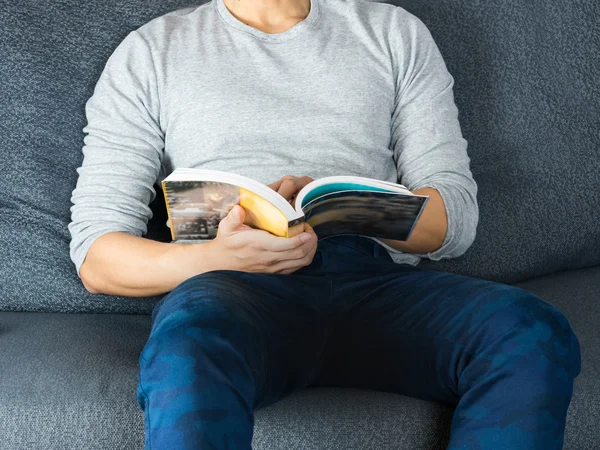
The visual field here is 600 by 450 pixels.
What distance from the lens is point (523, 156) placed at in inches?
68.7

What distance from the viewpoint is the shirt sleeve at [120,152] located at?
4.49 feet

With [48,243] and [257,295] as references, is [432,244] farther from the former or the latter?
[48,243]

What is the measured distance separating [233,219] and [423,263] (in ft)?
2.11

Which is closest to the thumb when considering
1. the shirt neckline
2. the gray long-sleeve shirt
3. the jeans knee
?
the gray long-sleeve shirt

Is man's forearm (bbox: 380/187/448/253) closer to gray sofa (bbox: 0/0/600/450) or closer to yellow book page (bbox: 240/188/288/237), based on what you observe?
gray sofa (bbox: 0/0/600/450)

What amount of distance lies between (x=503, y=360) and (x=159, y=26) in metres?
1.01

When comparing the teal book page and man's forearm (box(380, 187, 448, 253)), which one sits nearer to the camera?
the teal book page

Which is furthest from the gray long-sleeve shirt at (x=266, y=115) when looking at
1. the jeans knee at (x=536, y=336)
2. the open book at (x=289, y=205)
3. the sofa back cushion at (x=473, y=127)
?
the jeans knee at (x=536, y=336)

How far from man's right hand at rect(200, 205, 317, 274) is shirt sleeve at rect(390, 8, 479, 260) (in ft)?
1.15

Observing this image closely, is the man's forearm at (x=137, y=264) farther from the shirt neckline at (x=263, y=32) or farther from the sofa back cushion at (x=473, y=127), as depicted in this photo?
the shirt neckline at (x=263, y=32)

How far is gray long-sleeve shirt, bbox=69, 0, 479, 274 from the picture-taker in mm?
1411

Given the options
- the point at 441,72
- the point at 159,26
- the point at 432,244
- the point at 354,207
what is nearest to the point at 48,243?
the point at 159,26

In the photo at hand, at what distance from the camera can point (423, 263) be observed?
1.64m

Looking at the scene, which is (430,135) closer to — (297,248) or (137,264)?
(297,248)
